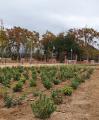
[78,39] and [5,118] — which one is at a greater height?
[78,39]

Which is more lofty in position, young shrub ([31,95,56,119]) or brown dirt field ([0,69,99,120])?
young shrub ([31,95,56,119])

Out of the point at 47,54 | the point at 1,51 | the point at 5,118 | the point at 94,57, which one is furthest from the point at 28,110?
the point at 94,57

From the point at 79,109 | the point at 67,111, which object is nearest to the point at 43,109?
the point at 67,111

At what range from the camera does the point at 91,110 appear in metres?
9.98

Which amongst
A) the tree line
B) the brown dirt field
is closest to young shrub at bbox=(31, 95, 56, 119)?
the brown dirt field

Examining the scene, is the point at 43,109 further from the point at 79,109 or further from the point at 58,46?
the point at 58,46

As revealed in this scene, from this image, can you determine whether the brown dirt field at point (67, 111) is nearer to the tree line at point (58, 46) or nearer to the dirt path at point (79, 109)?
the dirt path at point (79, 109)

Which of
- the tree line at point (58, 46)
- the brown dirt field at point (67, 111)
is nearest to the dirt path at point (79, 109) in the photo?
the brown dirt field at point (67, 111)

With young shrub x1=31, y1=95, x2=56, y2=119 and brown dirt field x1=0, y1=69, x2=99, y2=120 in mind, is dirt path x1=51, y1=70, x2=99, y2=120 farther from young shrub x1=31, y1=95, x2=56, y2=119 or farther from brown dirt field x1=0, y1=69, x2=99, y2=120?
young shrub x1=31, y1=95, x2=56, y2=119

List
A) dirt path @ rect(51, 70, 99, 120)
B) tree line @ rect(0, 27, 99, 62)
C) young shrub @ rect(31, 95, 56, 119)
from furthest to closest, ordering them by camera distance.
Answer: tree line @ rect(0, 27, 99, 62)
dirt path @ rect(51, 70, 99, 120)
young shrub @ rect(31, 95, 56, 119)

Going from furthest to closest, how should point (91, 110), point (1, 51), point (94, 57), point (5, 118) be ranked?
point (94, 57), point (1, 51), point (91, 110), point (5, 118)

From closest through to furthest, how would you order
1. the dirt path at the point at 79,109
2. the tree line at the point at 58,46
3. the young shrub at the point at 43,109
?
the young shrub at the point at 43,109
the dirt path at the point at 79,109
the tree line at the point at 58,46

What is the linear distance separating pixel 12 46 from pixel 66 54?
1163 cm

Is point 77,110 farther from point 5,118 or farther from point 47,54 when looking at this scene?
point 47,54
